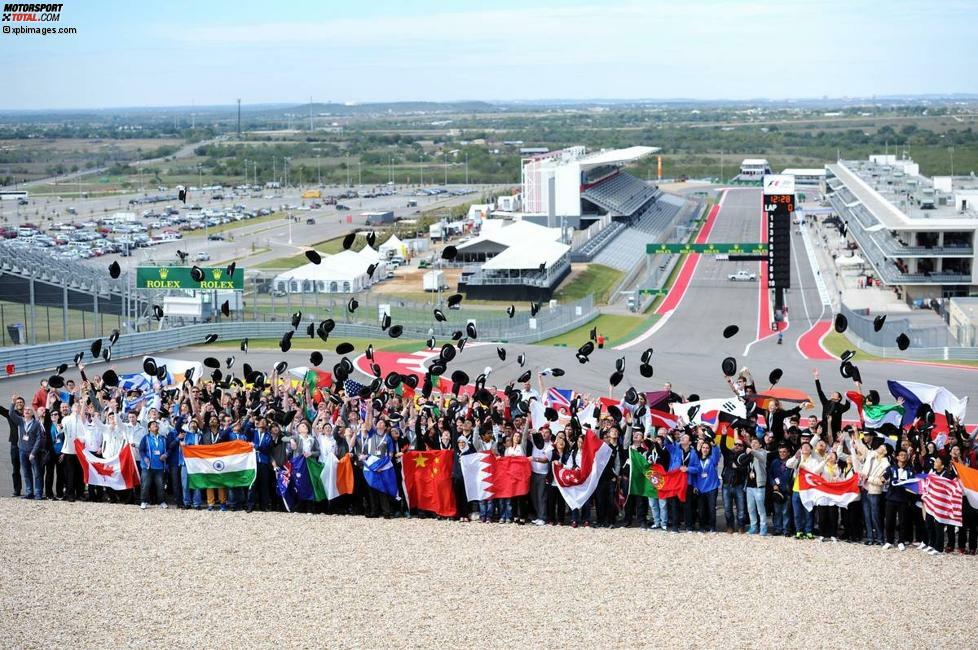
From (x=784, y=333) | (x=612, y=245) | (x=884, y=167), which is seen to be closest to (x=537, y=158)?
(x=612, y=245)

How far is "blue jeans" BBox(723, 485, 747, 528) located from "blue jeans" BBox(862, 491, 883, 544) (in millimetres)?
1435

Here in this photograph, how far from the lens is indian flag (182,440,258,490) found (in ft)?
52.0

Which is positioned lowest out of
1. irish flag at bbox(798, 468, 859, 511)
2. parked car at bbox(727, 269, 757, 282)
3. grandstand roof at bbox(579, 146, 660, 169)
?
parked car at bbox(727, 269, 757, 282)

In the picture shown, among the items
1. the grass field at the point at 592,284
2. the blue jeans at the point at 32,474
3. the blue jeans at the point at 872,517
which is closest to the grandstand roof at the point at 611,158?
the grass field at the point at 592,284

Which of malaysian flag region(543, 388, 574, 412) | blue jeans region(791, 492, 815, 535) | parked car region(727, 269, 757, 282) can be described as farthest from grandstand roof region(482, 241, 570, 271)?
blue jeans region(791, 492, 815, 535)

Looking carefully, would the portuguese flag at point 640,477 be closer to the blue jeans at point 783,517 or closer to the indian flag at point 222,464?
the blue jeans at point 783,517

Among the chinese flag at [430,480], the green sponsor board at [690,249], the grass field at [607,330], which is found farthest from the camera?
the green sponsor board at [690,249]

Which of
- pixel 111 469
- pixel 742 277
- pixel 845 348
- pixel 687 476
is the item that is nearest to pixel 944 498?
pixel 687 476

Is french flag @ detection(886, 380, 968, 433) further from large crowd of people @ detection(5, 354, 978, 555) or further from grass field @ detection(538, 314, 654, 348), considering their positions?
grass field @ detection(538, 314, 654, 348)

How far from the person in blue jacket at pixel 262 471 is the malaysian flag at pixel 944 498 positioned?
8029 millimetres

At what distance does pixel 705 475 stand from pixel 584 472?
1.47 meters

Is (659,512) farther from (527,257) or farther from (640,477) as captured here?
(527,257)

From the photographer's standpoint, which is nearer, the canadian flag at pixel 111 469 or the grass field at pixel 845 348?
the canadian flag at pixel 111 469

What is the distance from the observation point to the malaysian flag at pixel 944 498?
13648 mm
